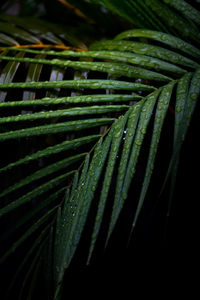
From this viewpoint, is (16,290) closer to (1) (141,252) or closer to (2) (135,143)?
(1) (141,252)

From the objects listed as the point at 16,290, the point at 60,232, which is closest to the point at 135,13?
the point at 60,232

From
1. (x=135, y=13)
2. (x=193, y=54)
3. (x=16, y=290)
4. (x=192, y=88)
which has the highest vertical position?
(x=135, y=13)

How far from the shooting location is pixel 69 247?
1.38 feet

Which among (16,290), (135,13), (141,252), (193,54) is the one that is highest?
(135,13)

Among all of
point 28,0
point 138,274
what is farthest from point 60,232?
point 28,0

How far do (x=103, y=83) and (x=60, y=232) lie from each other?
1.14 feet

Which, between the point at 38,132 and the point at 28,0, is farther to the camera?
the point at 28,0

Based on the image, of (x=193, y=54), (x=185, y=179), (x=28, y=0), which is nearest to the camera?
(x=193, y=54)

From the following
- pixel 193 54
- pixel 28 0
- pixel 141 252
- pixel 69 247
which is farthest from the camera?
pixel 28 0

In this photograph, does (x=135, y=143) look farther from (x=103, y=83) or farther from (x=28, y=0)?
(x=28, y=0)

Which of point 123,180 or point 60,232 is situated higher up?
point 123,180

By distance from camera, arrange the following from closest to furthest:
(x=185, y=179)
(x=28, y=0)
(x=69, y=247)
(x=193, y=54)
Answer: (x=69, y=247) → (x=193, y=54) → (x=185, y=179) → (x=28, y=0)

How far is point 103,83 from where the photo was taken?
519mm

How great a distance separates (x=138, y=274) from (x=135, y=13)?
1.02 metres
